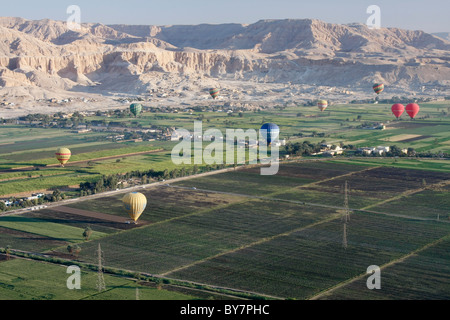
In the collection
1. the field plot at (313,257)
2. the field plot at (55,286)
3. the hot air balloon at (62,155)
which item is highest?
the hot air balloon at (62,155)

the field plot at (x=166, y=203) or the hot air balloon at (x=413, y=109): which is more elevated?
the hot air balloon at (x=413, y=109)

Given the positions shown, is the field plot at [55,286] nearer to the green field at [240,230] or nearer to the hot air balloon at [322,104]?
the green field at [240,230]

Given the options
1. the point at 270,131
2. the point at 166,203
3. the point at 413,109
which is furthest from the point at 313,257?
the point at 413,109

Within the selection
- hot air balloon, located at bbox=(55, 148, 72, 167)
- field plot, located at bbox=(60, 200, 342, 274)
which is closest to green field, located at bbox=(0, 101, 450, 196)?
hot air balloon, located at bbox=(55, 148, 72, 167)

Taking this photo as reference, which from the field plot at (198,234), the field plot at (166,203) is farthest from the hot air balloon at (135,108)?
the field plot at (198,234)

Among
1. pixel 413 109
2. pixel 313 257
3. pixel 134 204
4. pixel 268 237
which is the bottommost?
pixel 313 257

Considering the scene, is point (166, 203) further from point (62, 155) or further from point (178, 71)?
point (178, 71)

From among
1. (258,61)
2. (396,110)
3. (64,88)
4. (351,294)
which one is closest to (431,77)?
(258,61)

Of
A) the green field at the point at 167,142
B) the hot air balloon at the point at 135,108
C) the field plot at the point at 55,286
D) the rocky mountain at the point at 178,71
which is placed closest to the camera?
the field plot at the point at 55,286

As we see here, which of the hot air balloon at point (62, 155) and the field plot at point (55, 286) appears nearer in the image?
the field plot at point (55, 286)
